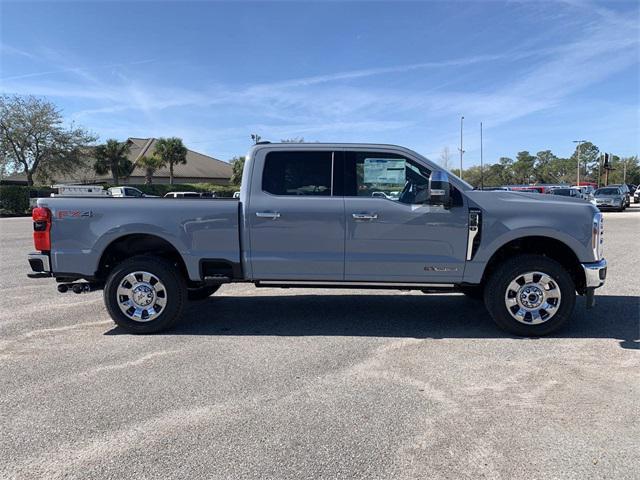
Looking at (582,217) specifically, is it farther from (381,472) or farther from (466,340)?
(381,472)

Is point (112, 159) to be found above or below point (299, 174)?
above

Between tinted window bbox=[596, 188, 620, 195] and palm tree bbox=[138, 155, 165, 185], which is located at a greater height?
palm tree bbox=[138, 155, 165, 185]

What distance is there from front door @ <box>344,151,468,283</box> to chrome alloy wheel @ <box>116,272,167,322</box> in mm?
2098

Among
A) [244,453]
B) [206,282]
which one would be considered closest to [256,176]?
[206,282]

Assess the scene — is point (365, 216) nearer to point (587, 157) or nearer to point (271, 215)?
point (271, 215)

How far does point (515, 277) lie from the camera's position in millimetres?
5289

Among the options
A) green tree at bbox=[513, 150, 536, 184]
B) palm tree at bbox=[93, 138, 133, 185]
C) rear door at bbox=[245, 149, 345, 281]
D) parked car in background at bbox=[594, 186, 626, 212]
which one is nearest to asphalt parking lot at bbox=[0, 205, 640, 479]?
rear door at bbox=[245, 149, 345, 281]

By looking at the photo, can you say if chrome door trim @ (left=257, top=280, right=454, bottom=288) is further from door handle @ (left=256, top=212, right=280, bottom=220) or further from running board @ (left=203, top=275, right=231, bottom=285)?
door handle @ (left=256, top=212, right=280, bottom=220)

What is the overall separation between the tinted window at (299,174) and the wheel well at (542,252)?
202cm

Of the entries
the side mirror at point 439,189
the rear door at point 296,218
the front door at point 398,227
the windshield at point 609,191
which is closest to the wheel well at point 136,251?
the rear door at point 296,218

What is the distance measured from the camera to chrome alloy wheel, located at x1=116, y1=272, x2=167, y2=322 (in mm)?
5547

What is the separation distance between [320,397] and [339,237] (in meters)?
1.98

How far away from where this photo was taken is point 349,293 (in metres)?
7.71

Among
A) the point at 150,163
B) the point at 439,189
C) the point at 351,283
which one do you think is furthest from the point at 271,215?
the point at 150,163
